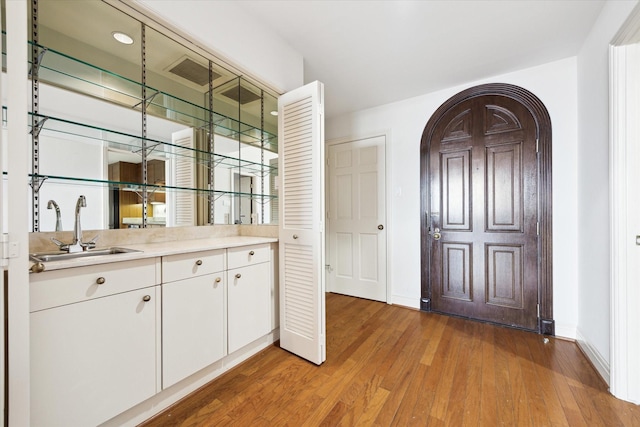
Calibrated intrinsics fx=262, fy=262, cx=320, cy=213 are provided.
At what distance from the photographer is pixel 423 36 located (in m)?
2.12

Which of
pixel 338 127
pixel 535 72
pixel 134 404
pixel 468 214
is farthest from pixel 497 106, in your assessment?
pixel 134 404

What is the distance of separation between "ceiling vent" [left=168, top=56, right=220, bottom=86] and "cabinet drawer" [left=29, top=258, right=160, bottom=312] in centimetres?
140

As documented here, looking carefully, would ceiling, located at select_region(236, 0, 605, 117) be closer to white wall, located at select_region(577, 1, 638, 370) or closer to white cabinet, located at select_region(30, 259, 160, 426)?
white wall, located at select_region(577, 1, 638, 370)

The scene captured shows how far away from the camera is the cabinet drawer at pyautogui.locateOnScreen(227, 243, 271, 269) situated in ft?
5.90

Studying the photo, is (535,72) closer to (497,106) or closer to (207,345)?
(497,106)

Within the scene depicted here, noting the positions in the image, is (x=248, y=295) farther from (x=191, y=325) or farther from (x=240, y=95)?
(x=240, y=95)

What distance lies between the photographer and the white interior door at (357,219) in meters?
3.36

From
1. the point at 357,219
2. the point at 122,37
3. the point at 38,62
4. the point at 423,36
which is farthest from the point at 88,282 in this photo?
the point at 357,219

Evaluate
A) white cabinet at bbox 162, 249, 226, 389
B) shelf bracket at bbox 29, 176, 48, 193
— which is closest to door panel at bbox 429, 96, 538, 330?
white cabinet at bbox 162, 249, 226, 389

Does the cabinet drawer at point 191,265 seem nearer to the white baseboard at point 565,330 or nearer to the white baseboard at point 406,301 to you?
the white baseboard at point 406,301

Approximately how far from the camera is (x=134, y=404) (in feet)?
4.25

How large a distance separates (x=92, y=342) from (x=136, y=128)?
1293 mm

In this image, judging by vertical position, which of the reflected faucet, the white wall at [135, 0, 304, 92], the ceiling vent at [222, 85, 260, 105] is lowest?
the reflected faucet

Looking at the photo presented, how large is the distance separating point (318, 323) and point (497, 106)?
9.00 feet
